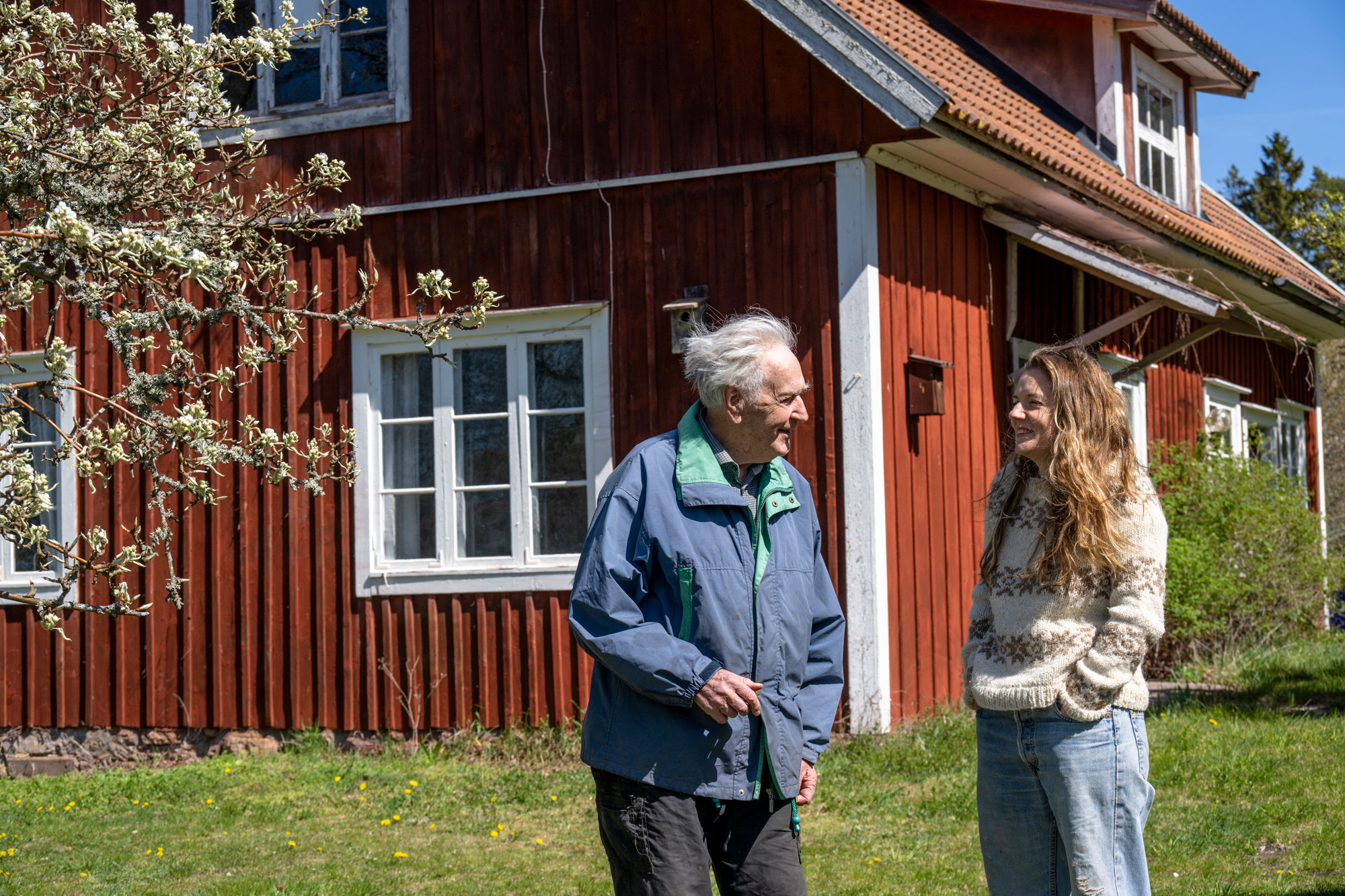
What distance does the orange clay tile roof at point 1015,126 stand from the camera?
8.20 metres

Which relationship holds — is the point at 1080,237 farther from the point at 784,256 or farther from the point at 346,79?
the point at 346,79

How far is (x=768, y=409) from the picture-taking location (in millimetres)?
3449

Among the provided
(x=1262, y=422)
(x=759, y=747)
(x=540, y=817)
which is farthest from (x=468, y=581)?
(x=1262, y=422)

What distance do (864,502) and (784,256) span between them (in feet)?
4.94

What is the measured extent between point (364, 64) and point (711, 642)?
708 centimetres

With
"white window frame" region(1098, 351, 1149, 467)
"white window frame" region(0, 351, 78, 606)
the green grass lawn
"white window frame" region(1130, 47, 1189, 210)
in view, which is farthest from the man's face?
"white window frame" region(1130, 47, 1189, 210)

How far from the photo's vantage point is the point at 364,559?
29.3 ft

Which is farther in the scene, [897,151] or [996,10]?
[996,10]

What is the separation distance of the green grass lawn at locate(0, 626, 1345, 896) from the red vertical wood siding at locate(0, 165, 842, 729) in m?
0.45

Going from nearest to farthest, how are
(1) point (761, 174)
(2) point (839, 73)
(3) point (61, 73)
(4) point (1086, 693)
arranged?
1. (4) point (1086, 693)
2. (3) point (61, 73)
3. (2) point (839, 73)
4. (1) point (761, 174)

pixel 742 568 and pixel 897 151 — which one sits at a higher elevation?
pixel 897 151

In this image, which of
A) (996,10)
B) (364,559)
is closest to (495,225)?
(364,559)

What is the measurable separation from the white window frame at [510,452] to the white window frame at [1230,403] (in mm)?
6966

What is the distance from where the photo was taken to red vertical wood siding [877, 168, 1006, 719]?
823cm
